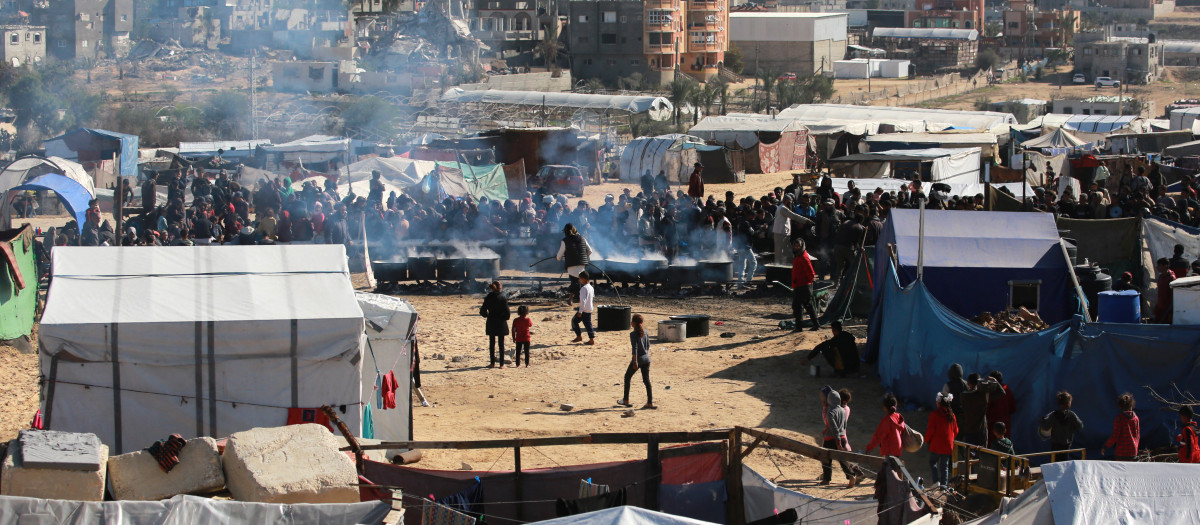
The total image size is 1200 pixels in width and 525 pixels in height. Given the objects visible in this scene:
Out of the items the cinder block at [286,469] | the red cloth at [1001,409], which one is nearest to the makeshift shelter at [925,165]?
the red cloth at [1001,409]

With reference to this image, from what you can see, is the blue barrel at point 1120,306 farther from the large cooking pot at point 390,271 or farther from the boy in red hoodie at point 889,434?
the large cooking pot at point 390,271

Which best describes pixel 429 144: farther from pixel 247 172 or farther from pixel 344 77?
pixel 344 77

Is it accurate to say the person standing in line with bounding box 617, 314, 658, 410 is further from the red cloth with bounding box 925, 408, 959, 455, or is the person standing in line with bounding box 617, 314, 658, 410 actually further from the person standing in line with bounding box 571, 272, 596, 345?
the red cloth with bounding box 925, 408, 959, 455

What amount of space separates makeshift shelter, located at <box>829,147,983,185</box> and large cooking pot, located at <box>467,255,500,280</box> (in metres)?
10.4

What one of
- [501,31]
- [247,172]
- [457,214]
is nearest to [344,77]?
[501,31]

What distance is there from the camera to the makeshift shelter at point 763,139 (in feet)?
117

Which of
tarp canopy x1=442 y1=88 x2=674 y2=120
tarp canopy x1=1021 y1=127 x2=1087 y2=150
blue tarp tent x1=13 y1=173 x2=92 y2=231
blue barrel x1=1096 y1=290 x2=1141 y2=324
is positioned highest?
tarp canopy x1=442 y1=88 x2=674 y2=120

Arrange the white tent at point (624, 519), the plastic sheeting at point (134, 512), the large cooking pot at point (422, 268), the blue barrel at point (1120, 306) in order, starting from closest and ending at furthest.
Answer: the white tent at point (624, 519)
the plastic sheeting at point (134, 512)
the blue barrel at point (1120, 306)
the large cooking pot at point (422, 268)

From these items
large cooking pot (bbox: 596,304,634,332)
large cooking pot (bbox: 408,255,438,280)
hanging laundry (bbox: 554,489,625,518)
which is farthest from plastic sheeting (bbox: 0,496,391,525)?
large cooking pot (bbox: 408,255,438,280)

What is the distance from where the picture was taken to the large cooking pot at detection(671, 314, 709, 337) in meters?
15.4

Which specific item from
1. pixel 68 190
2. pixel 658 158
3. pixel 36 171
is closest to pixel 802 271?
pixel 68 190

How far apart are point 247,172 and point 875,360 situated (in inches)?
692

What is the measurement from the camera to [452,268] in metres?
18.4

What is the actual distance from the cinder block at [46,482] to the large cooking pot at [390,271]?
1107 cm
